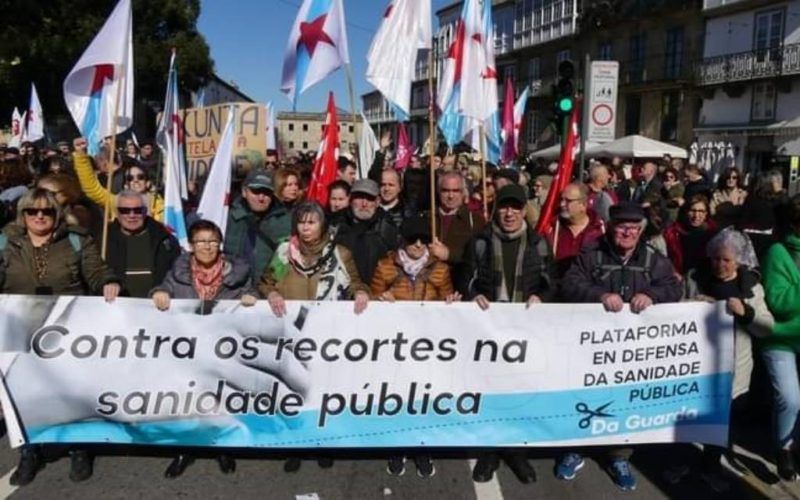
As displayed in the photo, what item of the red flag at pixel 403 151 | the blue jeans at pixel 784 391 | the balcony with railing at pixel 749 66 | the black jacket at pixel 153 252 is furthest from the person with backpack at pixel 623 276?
the balcony with railing at pixel 749 66

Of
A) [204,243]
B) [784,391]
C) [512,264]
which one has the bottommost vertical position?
[784,391]

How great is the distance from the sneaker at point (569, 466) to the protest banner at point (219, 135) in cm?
483

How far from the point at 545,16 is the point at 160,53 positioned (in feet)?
80.1

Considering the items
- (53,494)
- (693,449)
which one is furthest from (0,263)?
(693,449)

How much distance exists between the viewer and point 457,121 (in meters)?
8.18

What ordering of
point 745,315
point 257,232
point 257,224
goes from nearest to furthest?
point 745,315
point 257,232
point 257,224

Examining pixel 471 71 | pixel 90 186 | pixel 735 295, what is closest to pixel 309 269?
pixel 735 295

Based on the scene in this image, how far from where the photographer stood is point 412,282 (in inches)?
184

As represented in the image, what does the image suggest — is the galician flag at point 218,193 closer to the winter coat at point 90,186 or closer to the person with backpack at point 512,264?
the winter coat at point 90,186

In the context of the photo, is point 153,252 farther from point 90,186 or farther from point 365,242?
point 90,186

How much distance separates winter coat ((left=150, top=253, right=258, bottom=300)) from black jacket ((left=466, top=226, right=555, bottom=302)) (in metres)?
1.38

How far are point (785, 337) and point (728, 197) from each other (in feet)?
15.6

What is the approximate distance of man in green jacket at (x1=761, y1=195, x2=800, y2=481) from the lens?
4.39 metres

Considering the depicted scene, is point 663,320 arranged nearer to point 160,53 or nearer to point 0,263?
point 0,263
